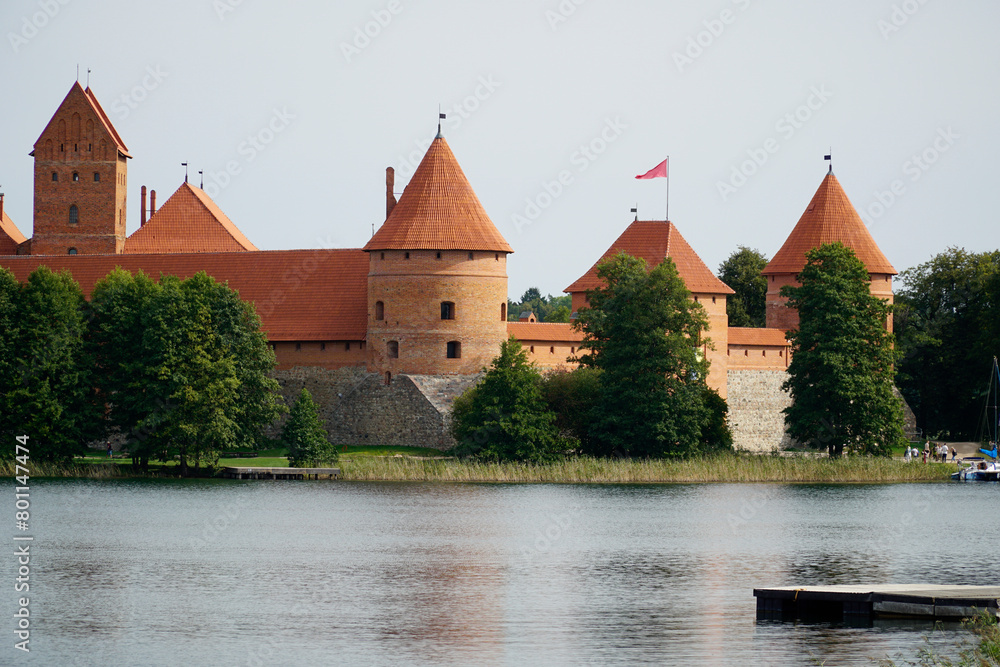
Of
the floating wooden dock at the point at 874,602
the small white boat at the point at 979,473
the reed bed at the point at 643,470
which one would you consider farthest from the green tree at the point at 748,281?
the floating wooden dock at the point at 874,602

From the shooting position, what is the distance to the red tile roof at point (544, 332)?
47.6m

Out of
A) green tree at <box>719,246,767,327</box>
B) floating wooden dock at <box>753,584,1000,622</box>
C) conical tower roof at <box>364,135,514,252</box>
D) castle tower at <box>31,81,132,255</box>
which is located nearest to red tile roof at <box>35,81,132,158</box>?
castle tower at <box>31,81,132,255</box>

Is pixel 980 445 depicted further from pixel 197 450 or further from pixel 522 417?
pixel 197 450

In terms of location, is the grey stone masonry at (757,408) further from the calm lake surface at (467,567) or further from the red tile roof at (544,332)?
the calm lake surface at (467,567)

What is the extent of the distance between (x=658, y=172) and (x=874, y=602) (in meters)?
28.7

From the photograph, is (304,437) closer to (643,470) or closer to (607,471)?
(607,471)

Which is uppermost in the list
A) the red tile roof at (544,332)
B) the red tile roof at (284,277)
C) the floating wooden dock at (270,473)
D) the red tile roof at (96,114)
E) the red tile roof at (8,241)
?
the red tile roof at (96,114)

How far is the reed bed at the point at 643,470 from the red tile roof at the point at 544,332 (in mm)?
7562

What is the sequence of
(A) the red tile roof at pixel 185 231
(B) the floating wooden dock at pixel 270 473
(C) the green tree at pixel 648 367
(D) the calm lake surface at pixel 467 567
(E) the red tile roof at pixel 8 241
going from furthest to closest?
(E) the red tile roof at pixel 8 241
(A) the red tile roof at pixel 185 231
(C) the green tree at pixel 648 367
(B) the floating wooden dock at pixel 270 473
(D) the calm lake surface at pixel 467 567

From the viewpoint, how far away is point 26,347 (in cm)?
3947

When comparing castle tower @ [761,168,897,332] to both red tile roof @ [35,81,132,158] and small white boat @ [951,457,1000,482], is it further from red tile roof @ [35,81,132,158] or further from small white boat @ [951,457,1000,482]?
red tile roof @ [35,81,132,158]

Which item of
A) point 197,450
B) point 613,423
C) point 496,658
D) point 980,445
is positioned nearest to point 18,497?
point 197,450

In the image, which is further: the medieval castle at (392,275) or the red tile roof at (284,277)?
the red tile roof at (284,277)

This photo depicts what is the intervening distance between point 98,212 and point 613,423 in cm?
2301
